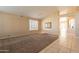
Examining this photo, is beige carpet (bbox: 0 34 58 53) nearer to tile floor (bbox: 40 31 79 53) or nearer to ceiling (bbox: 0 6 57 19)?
tile floor (bbox: 40 31 79 53)

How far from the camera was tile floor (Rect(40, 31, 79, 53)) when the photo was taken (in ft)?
6.46

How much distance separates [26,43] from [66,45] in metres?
0.72

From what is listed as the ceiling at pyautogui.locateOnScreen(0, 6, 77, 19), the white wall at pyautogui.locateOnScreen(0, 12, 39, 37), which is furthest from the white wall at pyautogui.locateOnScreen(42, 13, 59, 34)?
the white wall at pyautogui.locateOnScreen(0, 12, 39, 37)

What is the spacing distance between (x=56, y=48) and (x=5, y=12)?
1.11 metres

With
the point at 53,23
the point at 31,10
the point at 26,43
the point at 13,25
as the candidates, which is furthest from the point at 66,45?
the point at 13,25

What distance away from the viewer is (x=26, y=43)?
2029 mm

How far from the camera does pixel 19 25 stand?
2.06 m

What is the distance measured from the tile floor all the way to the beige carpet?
0.10 metres

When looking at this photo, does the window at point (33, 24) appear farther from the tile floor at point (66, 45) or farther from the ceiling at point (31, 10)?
the tile floor at point (66, 45)

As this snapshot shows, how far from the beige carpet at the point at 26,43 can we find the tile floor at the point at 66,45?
10 cm

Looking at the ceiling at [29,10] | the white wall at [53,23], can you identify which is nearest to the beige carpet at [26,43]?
the white wall at [53,23]

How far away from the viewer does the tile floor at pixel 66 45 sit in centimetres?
197

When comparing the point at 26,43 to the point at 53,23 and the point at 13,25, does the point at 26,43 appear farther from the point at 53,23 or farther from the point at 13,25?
the point at 53,23
